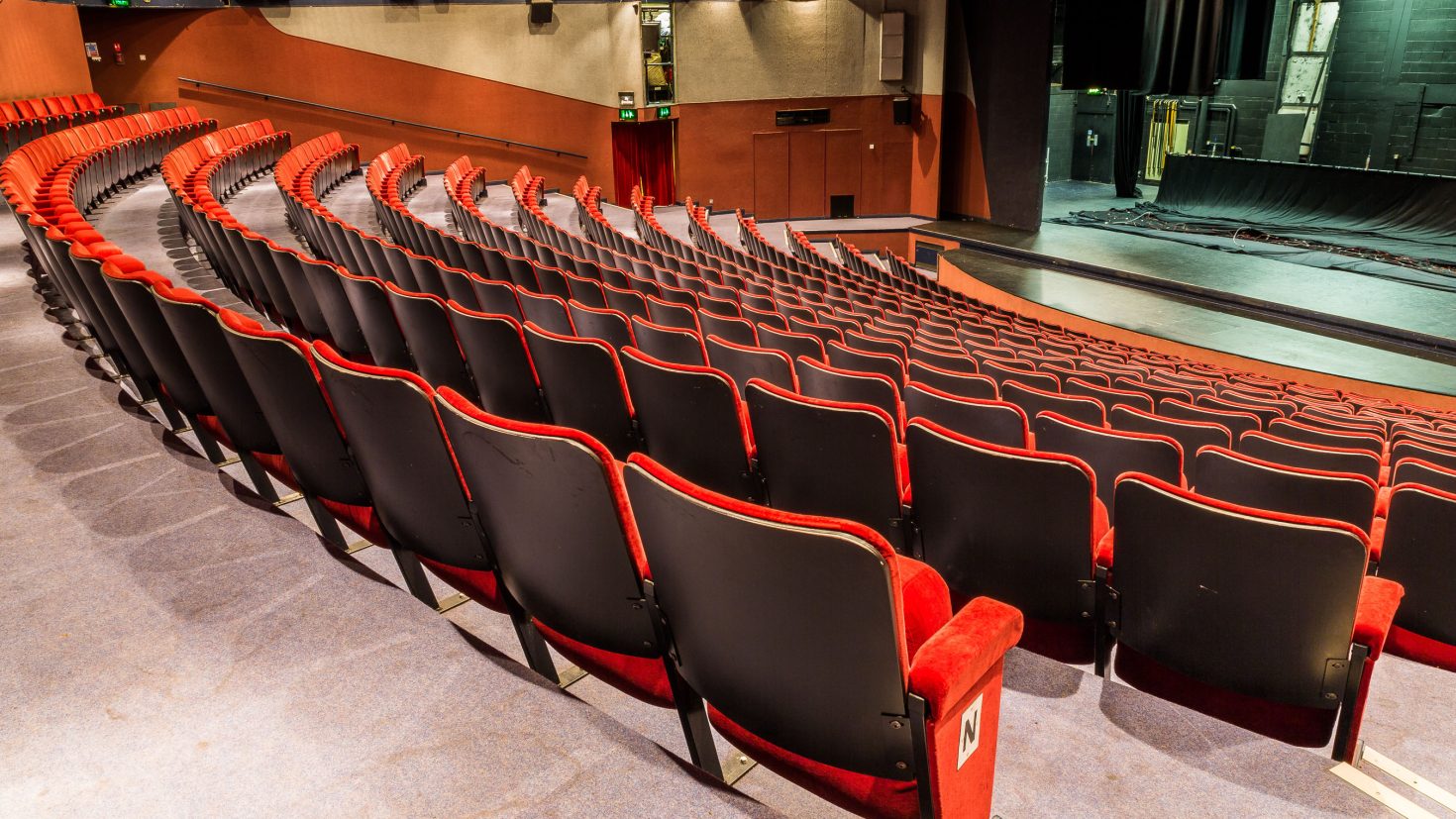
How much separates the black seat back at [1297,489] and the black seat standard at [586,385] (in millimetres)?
1418

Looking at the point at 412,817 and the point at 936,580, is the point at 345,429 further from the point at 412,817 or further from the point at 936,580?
the point at 936,580

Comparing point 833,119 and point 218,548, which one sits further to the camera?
point 833,119

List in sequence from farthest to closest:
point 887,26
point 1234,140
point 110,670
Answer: point 1234,140, point 887,26, point 110,670

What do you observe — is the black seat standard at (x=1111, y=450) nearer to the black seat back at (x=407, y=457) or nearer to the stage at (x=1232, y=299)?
the black seat back at (x=407, y=457)

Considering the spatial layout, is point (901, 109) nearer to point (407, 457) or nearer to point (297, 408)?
point (297, 408)

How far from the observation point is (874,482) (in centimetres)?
199

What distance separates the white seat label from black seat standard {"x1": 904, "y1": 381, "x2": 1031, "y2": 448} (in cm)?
122

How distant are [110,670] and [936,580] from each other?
126 cm

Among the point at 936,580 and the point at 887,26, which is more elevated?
the point at 887,26

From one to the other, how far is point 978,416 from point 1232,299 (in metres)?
7.41

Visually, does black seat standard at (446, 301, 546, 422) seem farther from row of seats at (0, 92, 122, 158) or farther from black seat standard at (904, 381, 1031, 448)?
row of seats at (0, 92, 122, 158)

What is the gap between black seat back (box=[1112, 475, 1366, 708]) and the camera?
4.83 ft

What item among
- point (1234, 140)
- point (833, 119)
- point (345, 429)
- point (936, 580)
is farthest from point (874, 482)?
point (1234, 140)

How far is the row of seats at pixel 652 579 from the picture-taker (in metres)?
1.10
